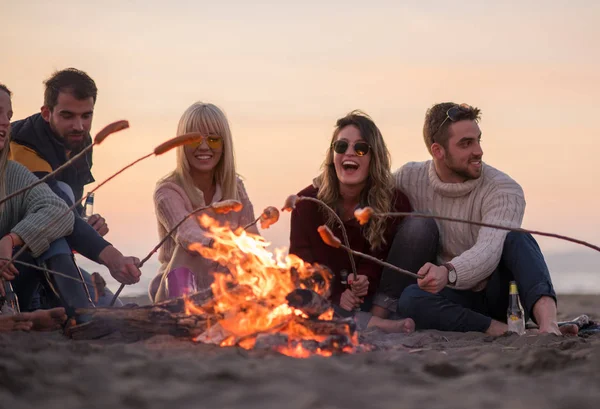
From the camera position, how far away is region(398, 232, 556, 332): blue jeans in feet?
19.7

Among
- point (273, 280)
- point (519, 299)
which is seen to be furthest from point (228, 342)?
point (519, 299)

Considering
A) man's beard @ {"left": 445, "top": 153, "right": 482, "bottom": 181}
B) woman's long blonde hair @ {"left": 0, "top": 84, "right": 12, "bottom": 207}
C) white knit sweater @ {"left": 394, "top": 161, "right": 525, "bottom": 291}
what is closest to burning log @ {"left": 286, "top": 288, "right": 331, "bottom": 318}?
white knit sweater @ {"left": 394, "top": 161, "right": 525, "bottom": 291}

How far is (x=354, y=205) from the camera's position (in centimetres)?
663

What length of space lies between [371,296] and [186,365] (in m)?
2.88

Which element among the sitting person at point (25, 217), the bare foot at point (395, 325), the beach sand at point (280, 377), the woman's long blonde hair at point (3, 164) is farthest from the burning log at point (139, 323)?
the bare foot at point (395, 325)

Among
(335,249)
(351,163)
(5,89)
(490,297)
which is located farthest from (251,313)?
(5,89)

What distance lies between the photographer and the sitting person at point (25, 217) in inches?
208

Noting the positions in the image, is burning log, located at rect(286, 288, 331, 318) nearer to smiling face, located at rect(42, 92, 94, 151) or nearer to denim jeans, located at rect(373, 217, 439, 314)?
denim jeans, located at rect(373, 217, 439, 314)

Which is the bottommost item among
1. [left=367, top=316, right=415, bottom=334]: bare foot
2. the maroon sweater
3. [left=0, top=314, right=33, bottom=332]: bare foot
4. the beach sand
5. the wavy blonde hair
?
[left=367, top=316, right=415, bottom=334]: bare foot

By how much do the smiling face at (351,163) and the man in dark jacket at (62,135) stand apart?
1.89 metres

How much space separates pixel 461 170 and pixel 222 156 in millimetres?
1838

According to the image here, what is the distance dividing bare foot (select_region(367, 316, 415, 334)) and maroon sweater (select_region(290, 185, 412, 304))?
308mm

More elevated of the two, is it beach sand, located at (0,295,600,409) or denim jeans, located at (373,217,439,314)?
denim jeans, located at (373,217,439,314)

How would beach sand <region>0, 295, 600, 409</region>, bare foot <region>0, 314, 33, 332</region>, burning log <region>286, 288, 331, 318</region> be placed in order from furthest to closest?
bare foot <region>0, 314, 33, 332</region> → burning log <region>286, 288, 331, 318</region> → beach sand <region>0, 295, 600, 409</region>
